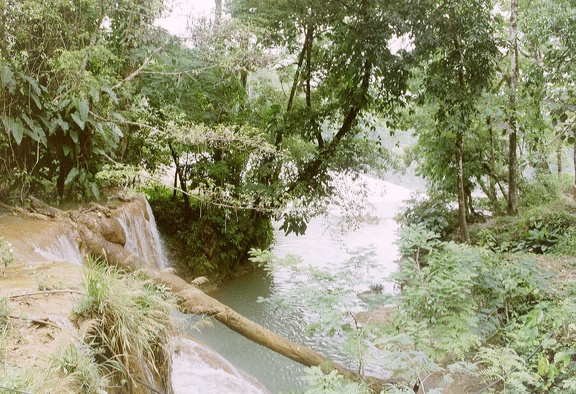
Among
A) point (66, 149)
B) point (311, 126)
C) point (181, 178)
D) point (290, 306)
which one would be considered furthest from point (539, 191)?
point (66, 149)

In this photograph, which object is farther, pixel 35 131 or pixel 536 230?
pixel 536 230

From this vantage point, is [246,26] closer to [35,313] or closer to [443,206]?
[35,313]

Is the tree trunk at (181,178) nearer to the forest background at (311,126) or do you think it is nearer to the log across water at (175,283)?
the forest background at (311,126)

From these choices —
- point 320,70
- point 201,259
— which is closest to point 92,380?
point 201,259

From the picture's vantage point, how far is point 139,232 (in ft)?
23.9

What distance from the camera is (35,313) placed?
9.47 ft

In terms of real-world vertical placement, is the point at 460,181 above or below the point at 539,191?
below

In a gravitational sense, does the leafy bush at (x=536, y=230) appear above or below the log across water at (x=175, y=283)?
above

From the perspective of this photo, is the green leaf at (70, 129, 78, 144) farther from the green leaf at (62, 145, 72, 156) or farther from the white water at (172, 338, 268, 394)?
the white water at (172, 338, 268, 394)

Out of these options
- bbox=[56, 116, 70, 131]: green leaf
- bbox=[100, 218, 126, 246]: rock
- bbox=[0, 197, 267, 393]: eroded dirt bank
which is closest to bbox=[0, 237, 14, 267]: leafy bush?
bbox=[0, 197, 267, 393]: eroded dirt bank

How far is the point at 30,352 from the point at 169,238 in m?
8.56

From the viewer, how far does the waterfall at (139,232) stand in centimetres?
662

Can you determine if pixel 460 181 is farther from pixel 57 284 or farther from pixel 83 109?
pixel 57 284

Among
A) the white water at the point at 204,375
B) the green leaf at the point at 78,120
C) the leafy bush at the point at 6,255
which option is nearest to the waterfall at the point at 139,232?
the green leaf at the point at 78,120
